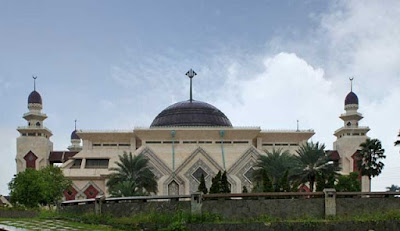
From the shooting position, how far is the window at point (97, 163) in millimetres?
77575

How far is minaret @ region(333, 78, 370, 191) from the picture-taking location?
82.1m

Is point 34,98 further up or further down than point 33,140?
further up

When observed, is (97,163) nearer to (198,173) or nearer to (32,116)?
(32,116)

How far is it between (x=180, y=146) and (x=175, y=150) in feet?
4.79

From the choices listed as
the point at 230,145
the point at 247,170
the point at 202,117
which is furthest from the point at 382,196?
the point at 202,117

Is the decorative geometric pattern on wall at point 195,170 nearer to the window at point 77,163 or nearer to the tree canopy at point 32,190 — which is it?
the window at point 77,163

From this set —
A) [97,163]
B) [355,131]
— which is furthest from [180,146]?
[355,131]

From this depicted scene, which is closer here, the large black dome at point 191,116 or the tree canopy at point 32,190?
the tree canopy at point 32,190

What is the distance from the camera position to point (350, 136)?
274 feet

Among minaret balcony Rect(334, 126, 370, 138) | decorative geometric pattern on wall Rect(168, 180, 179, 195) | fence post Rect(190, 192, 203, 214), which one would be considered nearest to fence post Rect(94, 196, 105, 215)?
fence post Rect(190, 192, 203, 214)

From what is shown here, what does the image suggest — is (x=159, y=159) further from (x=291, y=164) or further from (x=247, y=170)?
(x=291, y=164)

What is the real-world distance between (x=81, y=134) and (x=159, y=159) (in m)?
15.4

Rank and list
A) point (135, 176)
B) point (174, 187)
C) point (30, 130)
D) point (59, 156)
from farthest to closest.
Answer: point (59, 156)
point (30, 130)
point (174, 187)
point (135, 176)

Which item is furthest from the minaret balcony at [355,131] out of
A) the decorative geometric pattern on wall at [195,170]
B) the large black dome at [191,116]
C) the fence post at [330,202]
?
the fence post at [330,202]
